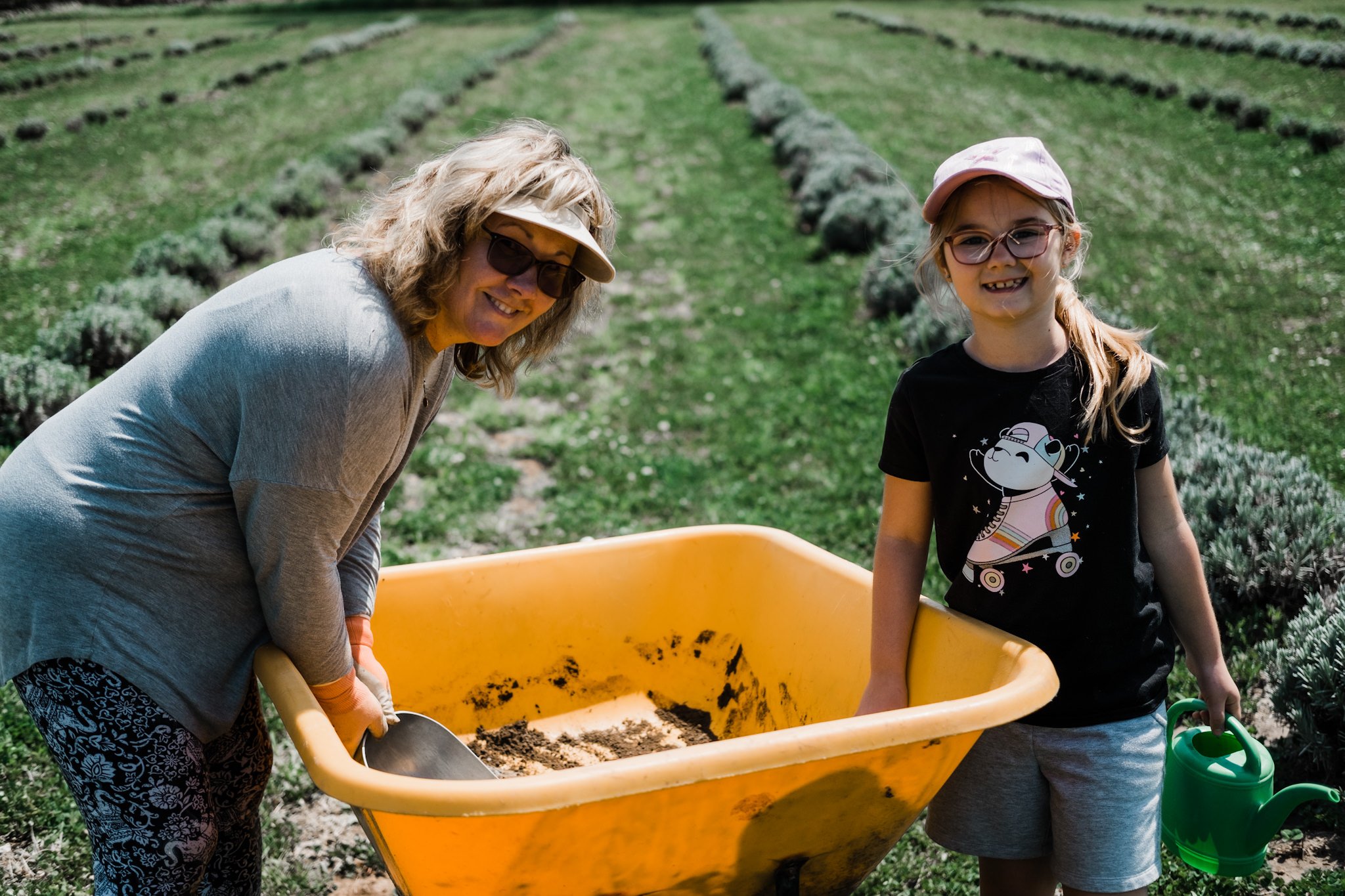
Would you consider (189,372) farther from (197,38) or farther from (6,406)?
(197,38)

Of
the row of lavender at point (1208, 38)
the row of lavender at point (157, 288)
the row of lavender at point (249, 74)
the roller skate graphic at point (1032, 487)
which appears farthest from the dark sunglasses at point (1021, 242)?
the row of lavender at point (249, 74)

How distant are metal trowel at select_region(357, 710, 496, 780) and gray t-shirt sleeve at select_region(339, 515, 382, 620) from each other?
23 cm

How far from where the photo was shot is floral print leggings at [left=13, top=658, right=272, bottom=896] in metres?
1.51

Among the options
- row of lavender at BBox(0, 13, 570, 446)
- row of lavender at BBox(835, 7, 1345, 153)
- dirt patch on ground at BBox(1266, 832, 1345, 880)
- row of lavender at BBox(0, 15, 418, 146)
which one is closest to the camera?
dirt patch on ground at BBox(1266, 832, 1345, 880)

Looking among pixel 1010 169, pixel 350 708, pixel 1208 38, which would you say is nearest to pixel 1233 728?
pixel 1010 169

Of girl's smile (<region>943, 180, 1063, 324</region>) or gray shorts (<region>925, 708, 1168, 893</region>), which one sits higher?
girl's smile (<region>943, 180, 1063, 324</region>)

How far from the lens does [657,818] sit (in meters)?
1.47

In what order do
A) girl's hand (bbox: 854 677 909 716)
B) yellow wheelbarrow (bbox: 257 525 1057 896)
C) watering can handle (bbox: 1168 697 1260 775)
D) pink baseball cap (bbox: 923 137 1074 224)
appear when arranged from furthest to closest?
girl's hand (bbox: 854 677 909 716)
watering can handle (bbox: 1168 697 1260 775)
pink baseball cap (bbox: 923 137 1074 224)
yellow wheelbarrow (bbox: 257 525 1057 896)

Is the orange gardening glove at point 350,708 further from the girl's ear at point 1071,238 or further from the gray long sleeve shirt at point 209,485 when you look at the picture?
the girl's ear at point 1071,238

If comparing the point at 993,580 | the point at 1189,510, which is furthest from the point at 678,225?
the point at 993,580

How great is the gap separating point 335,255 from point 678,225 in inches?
316

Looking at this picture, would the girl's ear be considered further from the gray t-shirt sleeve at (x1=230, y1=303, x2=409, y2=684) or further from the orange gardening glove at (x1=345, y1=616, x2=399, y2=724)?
the orange gardening glove at (x1=345, y1=616, x2=399, y2=724)

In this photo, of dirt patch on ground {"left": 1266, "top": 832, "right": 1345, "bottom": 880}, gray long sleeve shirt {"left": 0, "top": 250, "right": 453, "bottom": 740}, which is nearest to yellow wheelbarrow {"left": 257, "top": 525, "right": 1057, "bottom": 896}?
gray long sleeve shirt {"left": 0, "top": 250, "right": 453, "bottom": 740}

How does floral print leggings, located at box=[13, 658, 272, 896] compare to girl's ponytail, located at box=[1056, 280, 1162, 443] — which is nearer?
floral print leggings, located at box=[13, 658, 272, 896]
